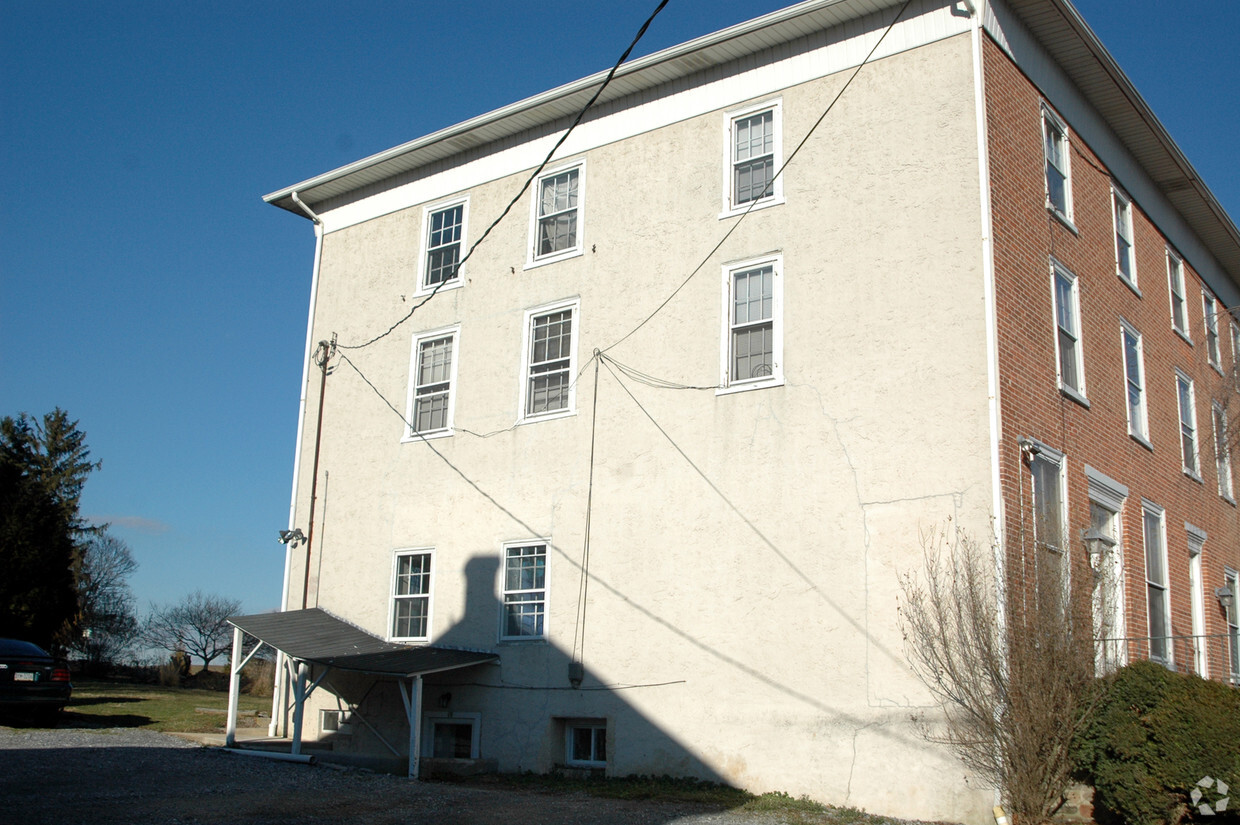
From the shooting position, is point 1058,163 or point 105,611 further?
point 105,611

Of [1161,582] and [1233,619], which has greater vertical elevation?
[1161,582]

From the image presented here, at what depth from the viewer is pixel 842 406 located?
45.8ft

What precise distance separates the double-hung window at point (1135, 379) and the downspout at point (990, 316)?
5208 mm

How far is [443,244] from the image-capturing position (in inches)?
771

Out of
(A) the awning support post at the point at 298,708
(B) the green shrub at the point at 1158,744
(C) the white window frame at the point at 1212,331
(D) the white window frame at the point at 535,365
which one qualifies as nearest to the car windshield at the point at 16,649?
(A) the awning support post at the point at 298,708

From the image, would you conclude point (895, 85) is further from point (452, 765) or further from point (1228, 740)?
point (452, 765)

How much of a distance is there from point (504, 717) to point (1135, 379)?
1158 cm

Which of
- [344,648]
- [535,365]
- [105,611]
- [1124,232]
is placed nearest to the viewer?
[344,648]

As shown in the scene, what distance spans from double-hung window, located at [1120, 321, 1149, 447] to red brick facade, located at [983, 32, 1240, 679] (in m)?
0.23

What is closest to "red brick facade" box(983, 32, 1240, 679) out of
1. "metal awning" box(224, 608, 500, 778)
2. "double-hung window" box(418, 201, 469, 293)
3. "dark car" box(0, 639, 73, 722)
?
"metal awning" box(224, 608, 500, 778)

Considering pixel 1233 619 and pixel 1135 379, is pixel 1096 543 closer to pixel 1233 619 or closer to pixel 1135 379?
pixel 1135 379

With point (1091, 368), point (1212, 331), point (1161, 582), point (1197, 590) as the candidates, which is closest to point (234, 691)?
point (1091, 368)

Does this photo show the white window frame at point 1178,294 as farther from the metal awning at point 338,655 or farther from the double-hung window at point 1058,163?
the metal awning at point 338,655

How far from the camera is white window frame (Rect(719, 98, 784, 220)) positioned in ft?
50.8
